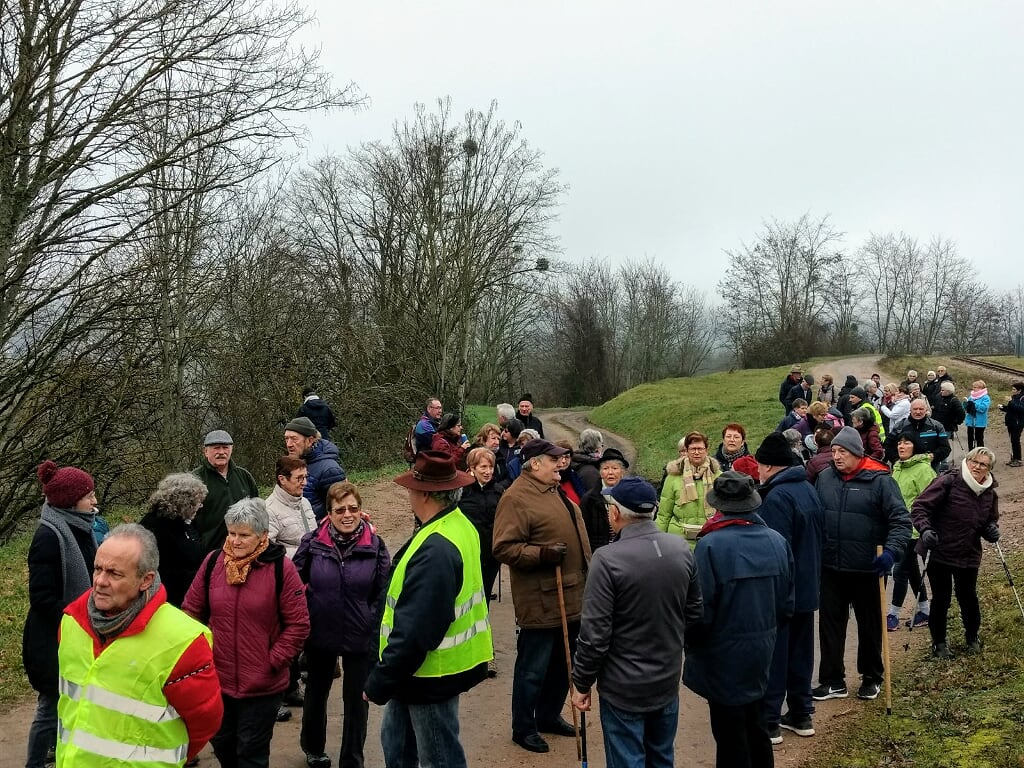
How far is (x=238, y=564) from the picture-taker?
410 cm

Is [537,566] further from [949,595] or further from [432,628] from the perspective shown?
[949,595]

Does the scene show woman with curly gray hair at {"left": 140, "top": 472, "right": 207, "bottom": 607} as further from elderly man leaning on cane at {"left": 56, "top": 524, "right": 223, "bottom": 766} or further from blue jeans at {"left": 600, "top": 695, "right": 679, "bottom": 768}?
blue jeans at {"left": 600, "top": 695, "right": 679, "bottom": 768}

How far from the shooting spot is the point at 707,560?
4.12 meters

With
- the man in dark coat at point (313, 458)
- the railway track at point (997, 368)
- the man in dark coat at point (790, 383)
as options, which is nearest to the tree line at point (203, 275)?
the man in dark coat at point (313, 458)

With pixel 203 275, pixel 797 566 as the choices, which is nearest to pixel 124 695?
pixel 797 566

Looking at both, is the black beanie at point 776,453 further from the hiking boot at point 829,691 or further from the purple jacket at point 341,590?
the purple jacket at point 341,590

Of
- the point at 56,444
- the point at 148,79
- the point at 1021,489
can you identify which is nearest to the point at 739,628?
the point at 148,79

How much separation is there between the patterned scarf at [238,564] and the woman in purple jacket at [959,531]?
17.2 ft

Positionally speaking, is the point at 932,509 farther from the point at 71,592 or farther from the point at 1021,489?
the point at 1021,489

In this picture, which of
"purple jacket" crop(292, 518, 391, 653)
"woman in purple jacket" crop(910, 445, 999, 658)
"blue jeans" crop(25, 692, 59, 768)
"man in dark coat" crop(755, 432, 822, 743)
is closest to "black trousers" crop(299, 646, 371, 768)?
"purple jacket" crop(292, 518, 391, 653)

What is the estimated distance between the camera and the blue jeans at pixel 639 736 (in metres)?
3.87

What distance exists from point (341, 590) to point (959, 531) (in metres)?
5.07

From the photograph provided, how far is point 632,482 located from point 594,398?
52211mm

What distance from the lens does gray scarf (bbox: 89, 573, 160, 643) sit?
2633 mm
